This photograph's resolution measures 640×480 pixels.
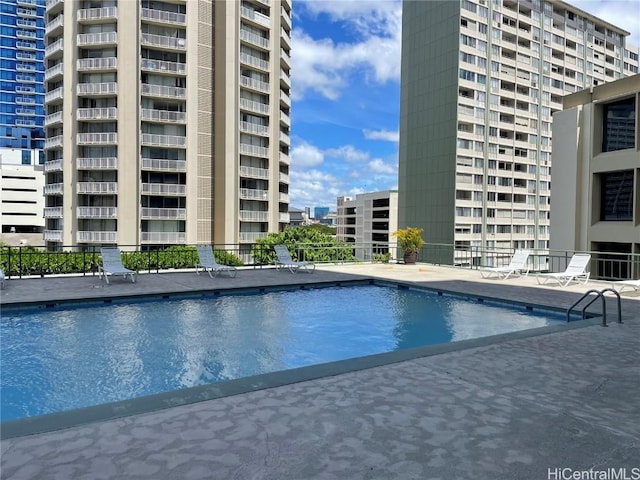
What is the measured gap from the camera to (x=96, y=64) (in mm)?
40906

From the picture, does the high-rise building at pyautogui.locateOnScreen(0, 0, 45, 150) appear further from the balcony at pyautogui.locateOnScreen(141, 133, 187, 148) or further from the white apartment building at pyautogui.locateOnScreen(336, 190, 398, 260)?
the white apartment building at pyautogui.locateOnScreen(336, 190, 398, 260)

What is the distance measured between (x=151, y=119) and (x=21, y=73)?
78.0 m

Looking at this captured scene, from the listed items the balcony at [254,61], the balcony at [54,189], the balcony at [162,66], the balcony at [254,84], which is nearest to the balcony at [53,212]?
the balcony at [54,189]

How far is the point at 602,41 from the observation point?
70.7 m

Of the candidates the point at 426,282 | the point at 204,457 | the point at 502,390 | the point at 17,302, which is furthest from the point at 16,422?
the point at 426,282

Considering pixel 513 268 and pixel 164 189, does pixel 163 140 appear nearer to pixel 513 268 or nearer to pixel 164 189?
pixel 164 189

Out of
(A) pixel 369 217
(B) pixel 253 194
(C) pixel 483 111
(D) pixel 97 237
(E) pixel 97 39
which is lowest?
(D) pixel 97 237

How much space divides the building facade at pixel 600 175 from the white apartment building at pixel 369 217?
249 ft

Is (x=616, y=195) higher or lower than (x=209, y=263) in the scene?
higher

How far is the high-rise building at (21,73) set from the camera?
317ft

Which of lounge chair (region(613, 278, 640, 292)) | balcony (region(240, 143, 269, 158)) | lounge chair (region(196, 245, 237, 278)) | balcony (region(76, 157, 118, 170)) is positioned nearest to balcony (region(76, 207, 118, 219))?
balcony (region(76, 157, 118, 170))

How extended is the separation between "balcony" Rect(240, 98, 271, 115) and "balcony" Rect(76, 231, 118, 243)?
1629cm

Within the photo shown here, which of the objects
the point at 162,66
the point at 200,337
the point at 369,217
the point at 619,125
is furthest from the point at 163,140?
the point at 369,217

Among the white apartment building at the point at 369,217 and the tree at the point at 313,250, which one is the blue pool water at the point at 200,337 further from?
the white apartment building at the point at 369,217
